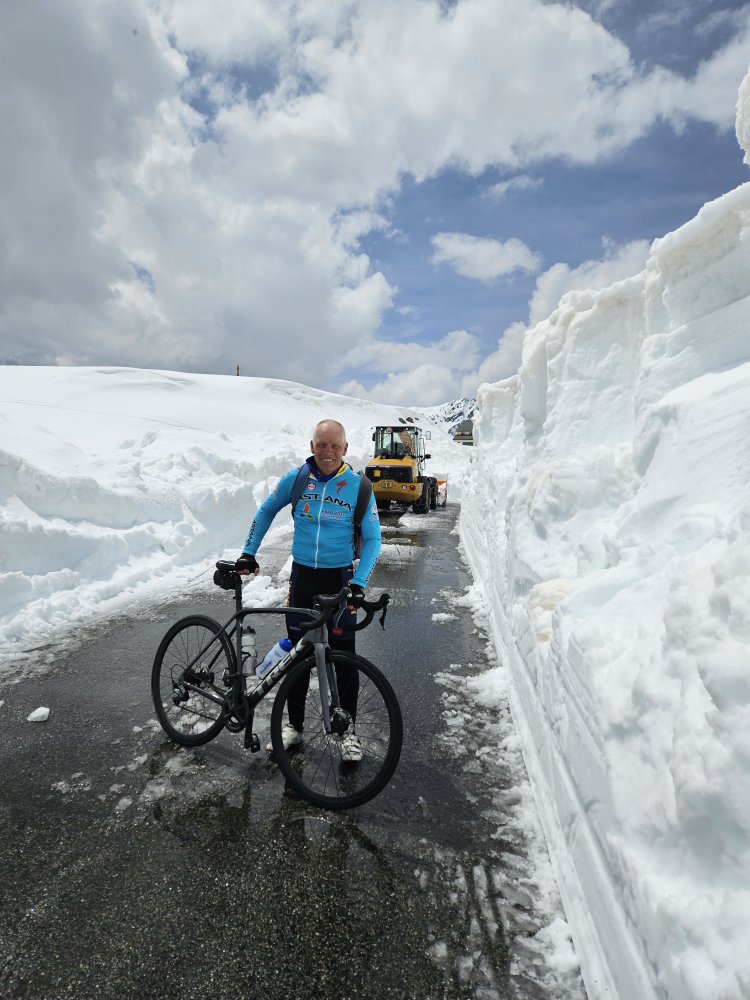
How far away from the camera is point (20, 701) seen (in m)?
4.24

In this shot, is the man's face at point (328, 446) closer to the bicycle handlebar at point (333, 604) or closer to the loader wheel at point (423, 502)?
the bicycle handlebar at point (333, 604)

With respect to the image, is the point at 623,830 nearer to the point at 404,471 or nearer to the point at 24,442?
the point at 24,442

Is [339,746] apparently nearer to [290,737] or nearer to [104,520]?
[290,737]

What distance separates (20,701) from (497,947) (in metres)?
3.89

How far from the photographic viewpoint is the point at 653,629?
222 cm

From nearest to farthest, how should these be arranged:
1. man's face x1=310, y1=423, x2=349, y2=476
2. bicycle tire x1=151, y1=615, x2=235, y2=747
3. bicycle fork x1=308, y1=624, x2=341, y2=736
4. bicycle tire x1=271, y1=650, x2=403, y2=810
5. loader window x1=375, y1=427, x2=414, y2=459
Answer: bicycle tire x1=271, y1=650, x2=403, y2=810 < bicycle fork x1=308, y1=624, x2=341, y2=736 < man's face x1=310, y1=423, x2=349, y2=476 < bicycle tire x1=151, y1=615, x2=235, y2=747 < loader window x1=375, y1=427, x2=414, y2=459

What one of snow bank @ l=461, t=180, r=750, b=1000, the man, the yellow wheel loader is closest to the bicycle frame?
the man

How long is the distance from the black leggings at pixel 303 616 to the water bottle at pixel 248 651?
9.8 inches

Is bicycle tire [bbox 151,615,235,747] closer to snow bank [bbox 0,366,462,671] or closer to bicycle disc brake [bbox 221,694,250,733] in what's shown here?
bicycle disc brake [bbox 221,694,250,733]

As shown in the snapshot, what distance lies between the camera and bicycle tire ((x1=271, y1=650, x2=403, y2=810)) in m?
3.08

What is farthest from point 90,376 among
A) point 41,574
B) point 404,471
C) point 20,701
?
point 20,701

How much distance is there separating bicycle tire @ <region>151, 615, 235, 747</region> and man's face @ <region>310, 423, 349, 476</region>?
1331mm

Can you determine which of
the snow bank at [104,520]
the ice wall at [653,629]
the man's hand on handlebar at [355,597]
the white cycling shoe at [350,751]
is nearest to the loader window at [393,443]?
the snow bank at [104,520]

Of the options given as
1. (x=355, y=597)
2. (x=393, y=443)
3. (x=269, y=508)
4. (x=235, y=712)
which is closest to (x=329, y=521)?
(x=269, y=508)
